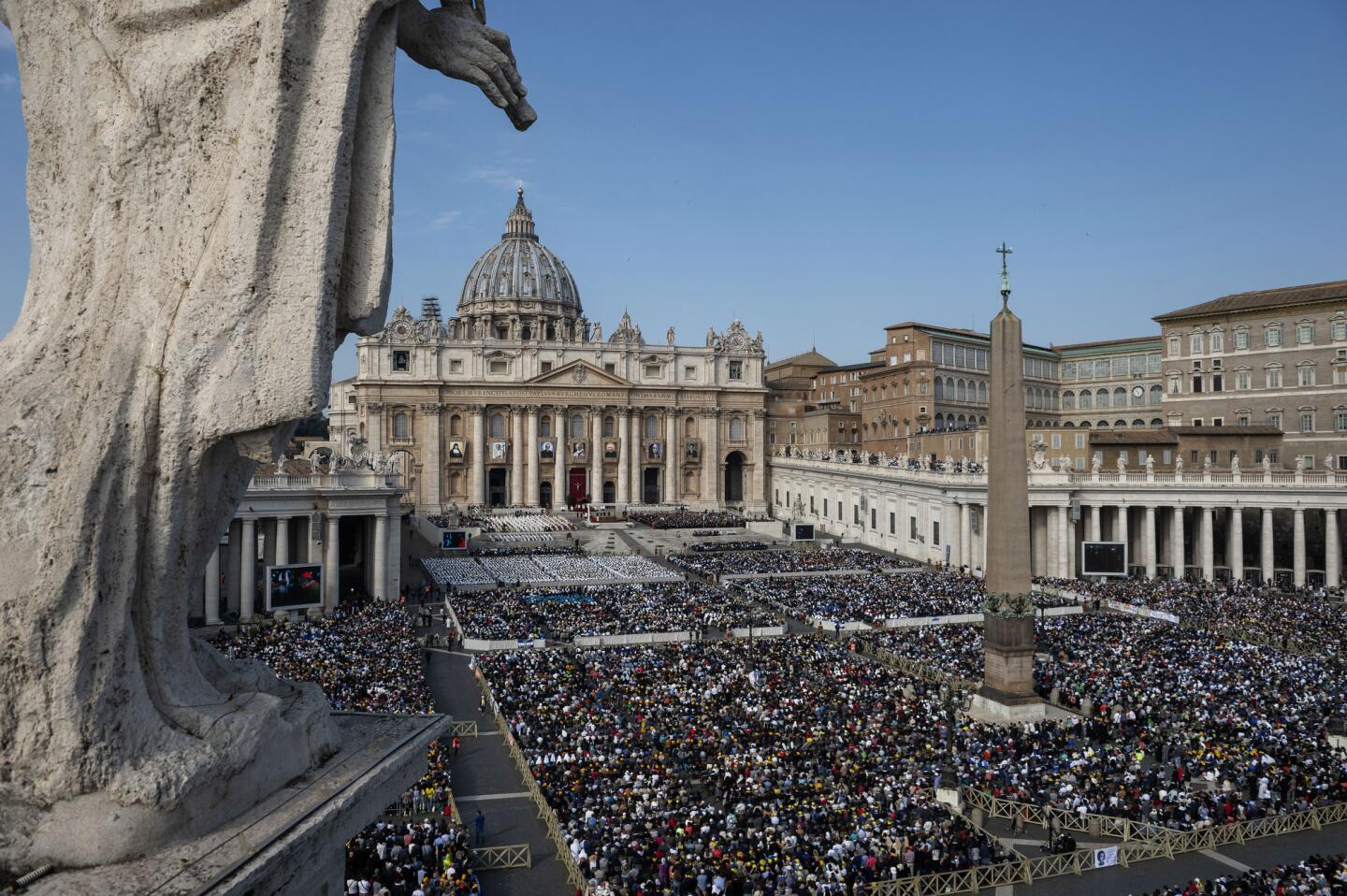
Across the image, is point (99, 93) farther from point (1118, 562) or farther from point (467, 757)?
point (1118, 562)

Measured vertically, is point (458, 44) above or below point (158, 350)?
above

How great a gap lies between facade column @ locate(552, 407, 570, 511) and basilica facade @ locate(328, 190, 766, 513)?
0.11m

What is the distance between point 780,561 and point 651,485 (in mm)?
37794

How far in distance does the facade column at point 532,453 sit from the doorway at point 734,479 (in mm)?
18152

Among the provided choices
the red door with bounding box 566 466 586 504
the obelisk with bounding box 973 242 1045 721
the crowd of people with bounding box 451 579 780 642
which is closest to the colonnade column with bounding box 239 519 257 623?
the crowd of people with bounding box 451 579 780 642

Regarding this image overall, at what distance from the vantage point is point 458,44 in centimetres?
480

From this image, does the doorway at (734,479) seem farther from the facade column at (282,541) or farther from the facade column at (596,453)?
the facade column at (282,541)

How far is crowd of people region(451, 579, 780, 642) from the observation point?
2959 cm

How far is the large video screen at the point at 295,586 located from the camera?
31.4 metres

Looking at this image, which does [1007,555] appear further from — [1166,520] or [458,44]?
[1166,520]

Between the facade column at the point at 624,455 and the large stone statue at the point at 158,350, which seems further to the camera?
the facade column at the point at 624,455

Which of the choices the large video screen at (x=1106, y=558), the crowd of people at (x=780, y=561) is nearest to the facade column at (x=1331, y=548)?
the large video screen at (x=1106, y=558)

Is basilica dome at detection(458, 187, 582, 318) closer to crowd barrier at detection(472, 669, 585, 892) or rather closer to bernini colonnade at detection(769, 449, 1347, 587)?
bernini colonnade at detection(769, 449, 1347, 587)

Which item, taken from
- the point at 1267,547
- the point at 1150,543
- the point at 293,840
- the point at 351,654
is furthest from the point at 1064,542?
the point at 293,840
